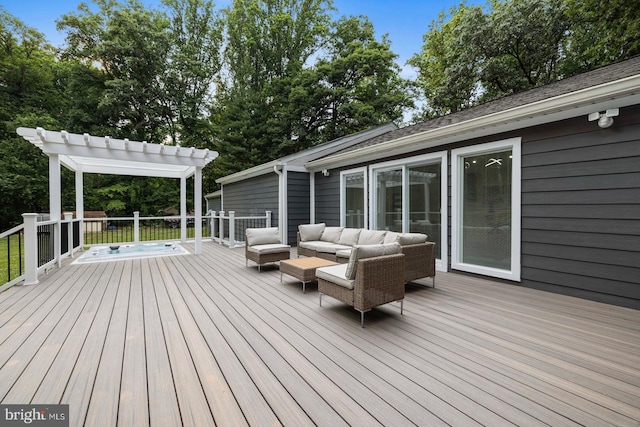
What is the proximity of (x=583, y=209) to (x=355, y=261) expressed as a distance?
10.3 ft

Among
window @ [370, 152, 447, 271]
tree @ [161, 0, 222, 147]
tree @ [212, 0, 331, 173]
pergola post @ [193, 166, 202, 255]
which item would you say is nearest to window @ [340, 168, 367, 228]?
window @ [370, 152, 447, 271]

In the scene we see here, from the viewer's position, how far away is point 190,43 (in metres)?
18.5

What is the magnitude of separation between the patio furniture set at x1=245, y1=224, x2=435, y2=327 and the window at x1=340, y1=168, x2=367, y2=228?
1093mm

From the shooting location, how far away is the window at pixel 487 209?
14.1 feet

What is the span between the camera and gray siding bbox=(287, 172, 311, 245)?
8406mm

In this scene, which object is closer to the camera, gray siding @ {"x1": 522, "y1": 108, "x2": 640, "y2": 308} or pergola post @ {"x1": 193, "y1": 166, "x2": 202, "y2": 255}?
gray siding @ {"x1": 522, "y1": 108, "x2": 640, "y2": 308}

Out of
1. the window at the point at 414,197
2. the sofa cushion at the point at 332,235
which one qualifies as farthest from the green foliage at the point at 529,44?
the sofa cushion at the point at 332,235

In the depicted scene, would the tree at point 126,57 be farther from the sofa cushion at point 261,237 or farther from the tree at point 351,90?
the sofa cushion at point 261,237

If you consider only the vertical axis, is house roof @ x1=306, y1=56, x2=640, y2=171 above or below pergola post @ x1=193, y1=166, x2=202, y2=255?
above

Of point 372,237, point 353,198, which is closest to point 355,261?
point 372,237

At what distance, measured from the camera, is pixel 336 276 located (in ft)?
10.7

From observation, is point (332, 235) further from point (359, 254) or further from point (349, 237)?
point (359, 254)

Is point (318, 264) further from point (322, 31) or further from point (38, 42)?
point (38, 42)

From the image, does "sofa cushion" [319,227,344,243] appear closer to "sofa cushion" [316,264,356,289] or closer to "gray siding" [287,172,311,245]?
"gray siding" [287,172,311,245]
